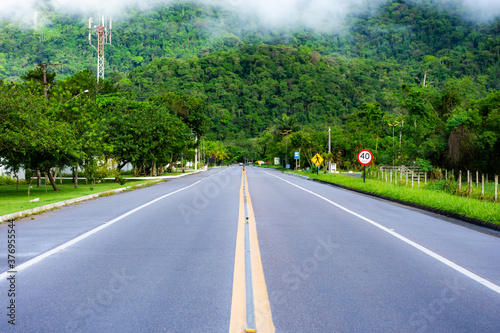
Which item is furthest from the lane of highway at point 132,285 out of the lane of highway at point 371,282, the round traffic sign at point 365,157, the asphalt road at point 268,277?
the round traffic sign at point 365,157

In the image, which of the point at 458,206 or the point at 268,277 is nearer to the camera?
the point at 268,277

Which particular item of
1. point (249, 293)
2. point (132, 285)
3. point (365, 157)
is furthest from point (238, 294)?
point (365, 157)

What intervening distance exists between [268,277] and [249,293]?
783 mm

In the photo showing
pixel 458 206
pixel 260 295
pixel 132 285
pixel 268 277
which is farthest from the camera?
pixel 458 206

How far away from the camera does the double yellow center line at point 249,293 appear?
4.23 m

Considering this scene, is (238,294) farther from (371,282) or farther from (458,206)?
(458,206)

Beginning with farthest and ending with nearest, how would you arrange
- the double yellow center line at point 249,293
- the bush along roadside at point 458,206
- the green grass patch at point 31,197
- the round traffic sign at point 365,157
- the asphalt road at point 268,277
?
the round traffic sign at point 365,157 → the green grass patch at point 31,197 → the bush along roadside at point 458,206 → the asphalt road at point 268,277 → the double yellow center line at point 249,293

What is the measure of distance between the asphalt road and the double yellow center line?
0.09 meters

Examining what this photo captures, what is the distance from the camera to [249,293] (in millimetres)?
5203

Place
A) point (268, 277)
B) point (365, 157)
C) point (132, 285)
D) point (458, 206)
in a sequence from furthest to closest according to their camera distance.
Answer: point (365, 157), point (458, 206), point (268, 277), point (132, 285)

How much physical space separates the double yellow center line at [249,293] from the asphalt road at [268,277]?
0.29ft

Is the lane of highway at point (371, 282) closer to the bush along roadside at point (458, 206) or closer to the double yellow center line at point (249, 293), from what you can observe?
the double yellow center line at point (249, 293)

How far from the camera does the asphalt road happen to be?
4.36 m

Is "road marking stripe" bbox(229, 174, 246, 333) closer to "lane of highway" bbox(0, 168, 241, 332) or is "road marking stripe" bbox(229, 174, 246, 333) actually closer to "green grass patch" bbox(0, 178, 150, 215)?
"lane of highway" bbox(0, 168, 241, 332)
